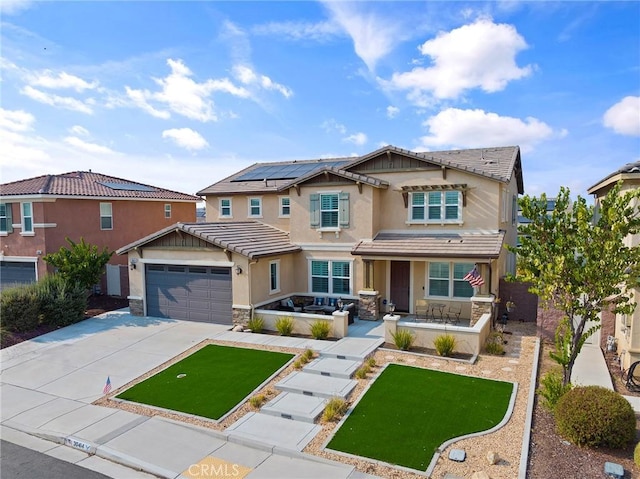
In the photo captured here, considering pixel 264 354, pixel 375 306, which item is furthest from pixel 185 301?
pixel 375 306

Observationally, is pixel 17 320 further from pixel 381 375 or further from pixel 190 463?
pixel 381 375

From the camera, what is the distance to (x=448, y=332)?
45.0 ft

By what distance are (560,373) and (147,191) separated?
24.6 meters

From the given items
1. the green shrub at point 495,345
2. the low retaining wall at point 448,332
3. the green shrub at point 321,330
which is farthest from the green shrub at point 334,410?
the green shrub at point 495,345

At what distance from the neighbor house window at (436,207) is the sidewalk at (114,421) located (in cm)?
716

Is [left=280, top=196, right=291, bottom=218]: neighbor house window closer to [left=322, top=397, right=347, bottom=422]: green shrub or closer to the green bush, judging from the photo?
[left=322, top=397, right=347, bottom=422]: green shrub

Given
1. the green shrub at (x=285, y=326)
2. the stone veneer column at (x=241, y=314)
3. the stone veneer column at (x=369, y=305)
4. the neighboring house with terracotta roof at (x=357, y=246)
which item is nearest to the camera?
the green shrub at (x=285, y=326)

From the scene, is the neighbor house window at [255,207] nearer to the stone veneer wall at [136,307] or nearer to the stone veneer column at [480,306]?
the stone veneer wall at [136,307]

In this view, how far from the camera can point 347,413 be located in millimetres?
10039

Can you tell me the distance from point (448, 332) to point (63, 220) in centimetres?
1938

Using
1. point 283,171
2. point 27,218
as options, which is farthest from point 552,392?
point 27,218

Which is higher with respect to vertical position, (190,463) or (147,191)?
(147,191)

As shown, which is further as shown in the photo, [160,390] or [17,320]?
[17,320]

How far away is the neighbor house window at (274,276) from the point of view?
1850 cm
